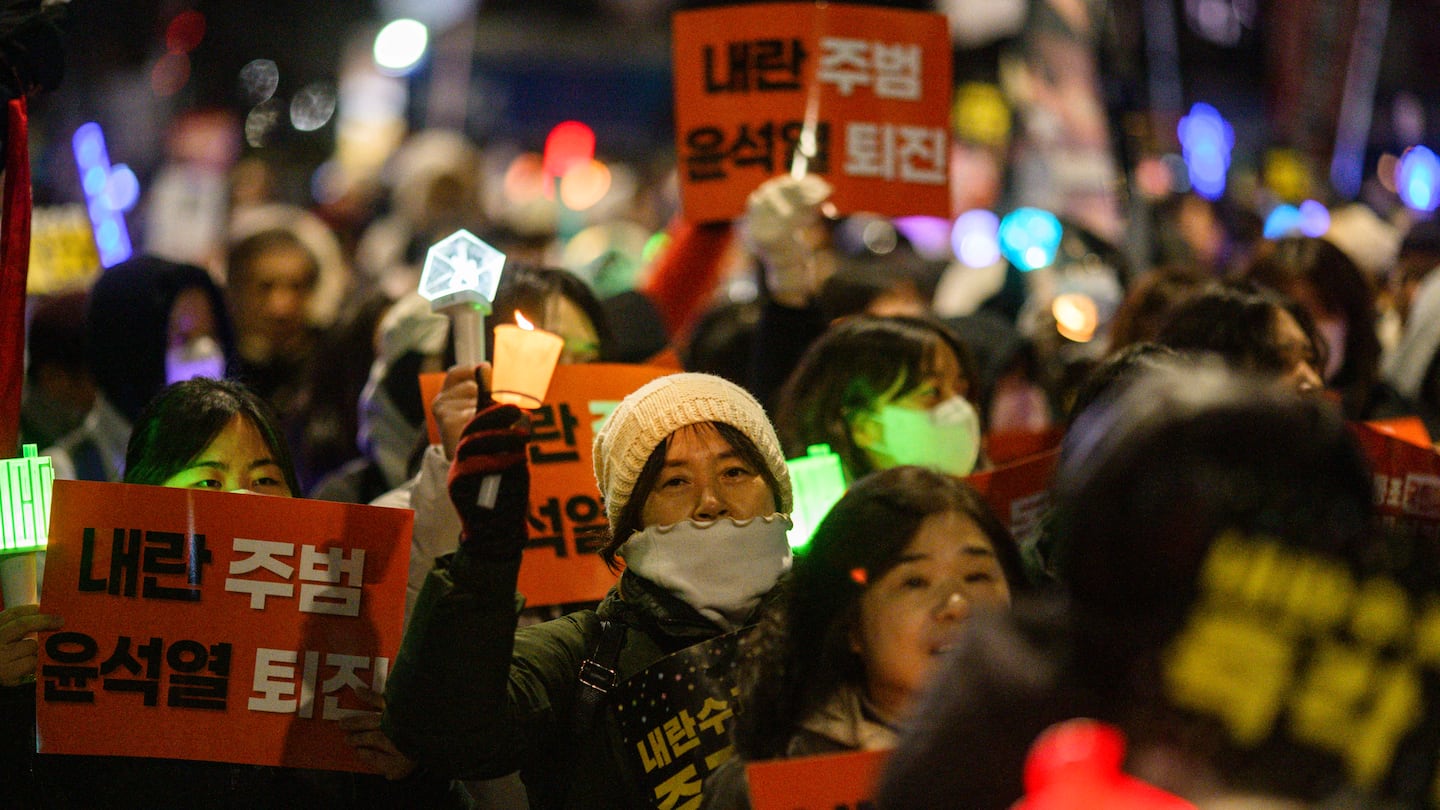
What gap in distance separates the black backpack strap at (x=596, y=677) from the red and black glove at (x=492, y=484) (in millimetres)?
433

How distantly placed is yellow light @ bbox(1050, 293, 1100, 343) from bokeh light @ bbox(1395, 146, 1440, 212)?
8.46 feet

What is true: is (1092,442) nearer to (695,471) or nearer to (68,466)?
(695,471)

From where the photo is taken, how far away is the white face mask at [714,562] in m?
2.95

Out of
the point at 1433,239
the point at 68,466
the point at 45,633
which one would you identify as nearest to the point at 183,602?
the point at 45,633

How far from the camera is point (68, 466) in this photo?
4.71 m

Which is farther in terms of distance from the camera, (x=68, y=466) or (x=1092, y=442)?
(x=68, y=466)

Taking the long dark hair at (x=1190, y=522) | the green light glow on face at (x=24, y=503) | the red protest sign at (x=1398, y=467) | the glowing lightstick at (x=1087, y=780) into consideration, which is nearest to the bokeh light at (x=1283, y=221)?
the red protest sign at (x=1398, y=467)

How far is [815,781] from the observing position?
2352mm

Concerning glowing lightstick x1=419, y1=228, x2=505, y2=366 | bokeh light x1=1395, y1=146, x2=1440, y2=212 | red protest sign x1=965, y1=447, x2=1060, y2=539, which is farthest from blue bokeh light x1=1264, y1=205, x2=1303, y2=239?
Result: glowing lightstick x1=419, y1=228, x2=505, y2=366

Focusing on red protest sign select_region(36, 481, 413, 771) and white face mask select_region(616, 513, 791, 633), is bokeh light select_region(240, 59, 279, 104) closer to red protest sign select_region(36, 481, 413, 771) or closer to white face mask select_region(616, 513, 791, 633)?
red protest sign select_region(36, 481, 413, 771)

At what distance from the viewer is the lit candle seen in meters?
2.60

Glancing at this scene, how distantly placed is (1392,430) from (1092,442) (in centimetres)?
281

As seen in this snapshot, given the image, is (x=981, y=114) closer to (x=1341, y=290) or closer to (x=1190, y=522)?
(x=1341, y=290)

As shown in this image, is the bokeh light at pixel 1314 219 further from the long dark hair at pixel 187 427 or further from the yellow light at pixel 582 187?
the long dark hair at pixel 187 427
